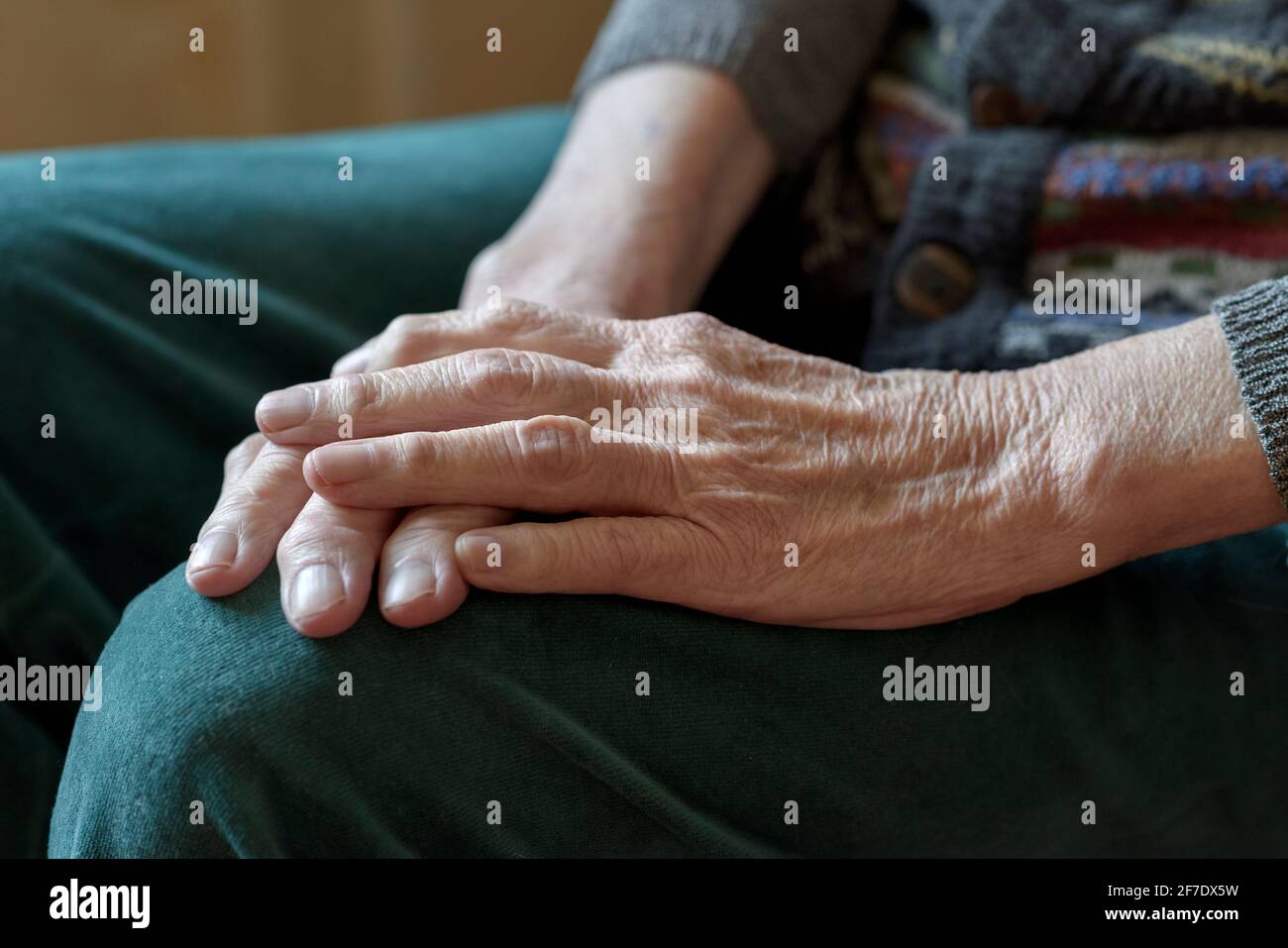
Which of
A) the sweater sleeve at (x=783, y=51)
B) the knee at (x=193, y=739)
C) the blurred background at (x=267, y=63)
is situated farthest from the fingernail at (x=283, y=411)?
the blurred background at (x=267, y=63)

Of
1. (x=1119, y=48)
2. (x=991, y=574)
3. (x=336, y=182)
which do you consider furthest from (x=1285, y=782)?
(x=336, y=182)

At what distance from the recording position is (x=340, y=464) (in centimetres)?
51

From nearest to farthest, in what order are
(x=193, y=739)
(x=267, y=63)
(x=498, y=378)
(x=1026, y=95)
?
(x=193, y=739) < (x=498, y=378) < (x=1026, y=95) < (x=267, y=63)

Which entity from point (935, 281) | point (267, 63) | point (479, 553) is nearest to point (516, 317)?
point (479, 553)

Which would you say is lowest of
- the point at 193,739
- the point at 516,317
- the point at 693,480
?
the point at 193,739

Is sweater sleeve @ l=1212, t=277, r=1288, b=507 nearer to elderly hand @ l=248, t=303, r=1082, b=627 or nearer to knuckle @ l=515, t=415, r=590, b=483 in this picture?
elderly hand @ l=248, t=303, r=1082, b=627

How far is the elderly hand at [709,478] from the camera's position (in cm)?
52

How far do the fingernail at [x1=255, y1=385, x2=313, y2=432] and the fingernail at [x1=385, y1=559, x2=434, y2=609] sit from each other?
11 centimetres

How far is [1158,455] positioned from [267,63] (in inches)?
60.2

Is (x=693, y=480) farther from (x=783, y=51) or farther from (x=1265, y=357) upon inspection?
(x=783, y=51)

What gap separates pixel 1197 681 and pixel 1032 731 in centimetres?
9

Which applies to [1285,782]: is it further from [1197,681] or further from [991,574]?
[991,574]

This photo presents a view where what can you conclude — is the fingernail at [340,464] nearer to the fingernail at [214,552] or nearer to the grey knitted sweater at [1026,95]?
the fingernail at [214,552]
